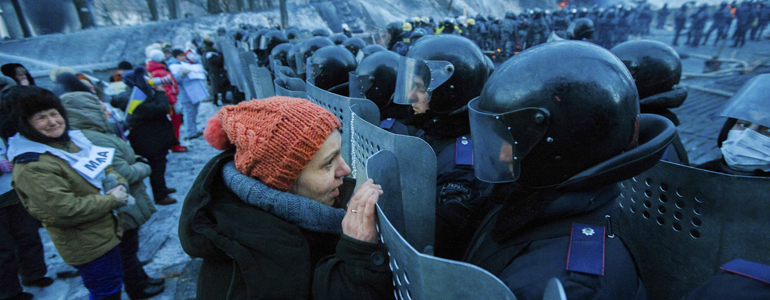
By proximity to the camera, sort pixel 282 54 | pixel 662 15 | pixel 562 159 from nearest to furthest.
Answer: pixel 562 159
pixel 282 54
pixel 662 15

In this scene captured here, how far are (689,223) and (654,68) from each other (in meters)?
1.87

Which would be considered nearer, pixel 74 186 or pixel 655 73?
pixel 74 186

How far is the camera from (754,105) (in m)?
1.69

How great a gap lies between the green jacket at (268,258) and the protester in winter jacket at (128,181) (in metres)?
2.18

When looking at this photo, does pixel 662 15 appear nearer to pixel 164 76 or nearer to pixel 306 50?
pixel 306 50

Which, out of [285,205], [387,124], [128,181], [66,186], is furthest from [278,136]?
[128,181]

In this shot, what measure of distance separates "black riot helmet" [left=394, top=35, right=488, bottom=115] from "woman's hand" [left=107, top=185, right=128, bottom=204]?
2242mm

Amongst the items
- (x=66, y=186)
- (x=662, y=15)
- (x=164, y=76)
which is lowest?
(x=662, y=15)

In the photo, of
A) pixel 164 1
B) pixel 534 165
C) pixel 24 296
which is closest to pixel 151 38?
pixel 164 1

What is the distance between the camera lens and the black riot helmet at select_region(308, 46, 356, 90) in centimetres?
398

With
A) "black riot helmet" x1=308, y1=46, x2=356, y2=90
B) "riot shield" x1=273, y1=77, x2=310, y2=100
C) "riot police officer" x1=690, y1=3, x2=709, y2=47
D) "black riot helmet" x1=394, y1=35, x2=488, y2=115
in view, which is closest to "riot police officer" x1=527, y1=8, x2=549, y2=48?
"riot police officer" x1=690, y1=3, x2=709, y2=47

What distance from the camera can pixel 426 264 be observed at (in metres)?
0.83

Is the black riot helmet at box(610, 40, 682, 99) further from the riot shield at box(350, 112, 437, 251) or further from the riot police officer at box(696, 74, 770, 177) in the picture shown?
the riot shield at box(350, 112, 437, 251)

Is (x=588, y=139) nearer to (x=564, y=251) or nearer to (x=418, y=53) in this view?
(x=564, y=251)
